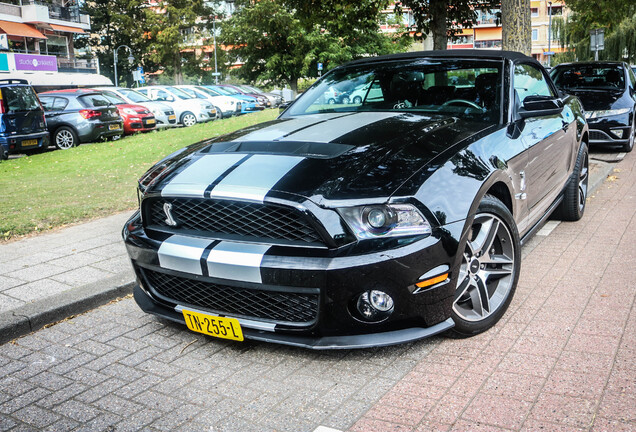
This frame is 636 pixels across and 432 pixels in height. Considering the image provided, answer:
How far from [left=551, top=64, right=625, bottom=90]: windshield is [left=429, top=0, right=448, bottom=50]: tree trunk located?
7.70 ft

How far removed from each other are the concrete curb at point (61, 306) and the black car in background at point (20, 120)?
37.0ft

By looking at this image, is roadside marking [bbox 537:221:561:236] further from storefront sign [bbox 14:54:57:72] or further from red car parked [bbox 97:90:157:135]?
storefront sign [bbox 14:54:57:72]

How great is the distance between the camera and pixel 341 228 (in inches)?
120

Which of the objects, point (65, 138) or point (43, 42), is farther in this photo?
point (43, 42)

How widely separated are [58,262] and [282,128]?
97.0 inches

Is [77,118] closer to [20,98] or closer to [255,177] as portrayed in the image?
[20,98]

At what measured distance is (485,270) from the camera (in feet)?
12.2

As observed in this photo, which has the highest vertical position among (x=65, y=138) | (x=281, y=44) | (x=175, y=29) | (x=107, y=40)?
(x=107, y=40)

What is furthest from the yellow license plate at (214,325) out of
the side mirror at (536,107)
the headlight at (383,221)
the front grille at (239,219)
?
the side mirror at (536,107)

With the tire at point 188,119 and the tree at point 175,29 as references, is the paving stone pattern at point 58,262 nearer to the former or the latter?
the tire at point 188,119

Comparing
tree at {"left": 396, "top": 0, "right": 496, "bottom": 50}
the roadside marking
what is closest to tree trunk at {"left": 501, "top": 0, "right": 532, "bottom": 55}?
tree at {"left": 396, "top": 0, "right": 496, "bottom": 50}

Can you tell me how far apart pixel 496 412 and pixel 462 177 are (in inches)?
49.7

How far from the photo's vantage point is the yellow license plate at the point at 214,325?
331 cm

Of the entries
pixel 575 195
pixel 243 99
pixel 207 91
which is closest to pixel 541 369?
pixel 575 195
